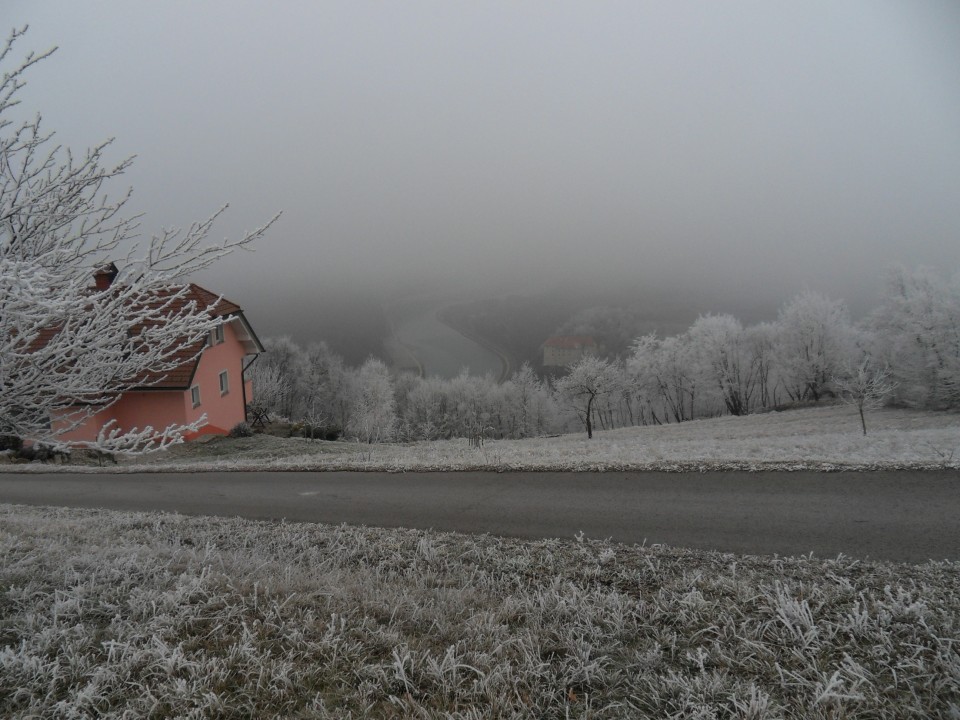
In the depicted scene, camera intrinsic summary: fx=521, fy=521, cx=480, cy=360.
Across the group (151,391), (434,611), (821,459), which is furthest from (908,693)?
(151,391)

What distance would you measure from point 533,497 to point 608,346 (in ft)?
181

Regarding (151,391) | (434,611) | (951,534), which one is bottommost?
(951,534)

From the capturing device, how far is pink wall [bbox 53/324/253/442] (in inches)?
874

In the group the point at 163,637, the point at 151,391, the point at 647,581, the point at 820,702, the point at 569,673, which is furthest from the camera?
the point at 151,391

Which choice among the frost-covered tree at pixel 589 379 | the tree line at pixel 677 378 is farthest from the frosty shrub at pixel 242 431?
the frost-covered tree at pixel 589 379

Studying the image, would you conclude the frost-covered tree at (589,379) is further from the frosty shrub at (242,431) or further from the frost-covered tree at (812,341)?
the frosty shrub at (242,431)

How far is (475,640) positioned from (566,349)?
190ft

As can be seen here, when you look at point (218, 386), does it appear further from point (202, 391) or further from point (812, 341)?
point (812, 341)

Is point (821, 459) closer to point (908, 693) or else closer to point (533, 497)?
point (533, 497)

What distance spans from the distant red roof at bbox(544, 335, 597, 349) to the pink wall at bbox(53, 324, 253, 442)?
38404 millimetres

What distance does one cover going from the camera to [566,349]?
60.6 meters

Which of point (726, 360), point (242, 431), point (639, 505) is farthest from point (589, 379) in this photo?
point (639, 505)

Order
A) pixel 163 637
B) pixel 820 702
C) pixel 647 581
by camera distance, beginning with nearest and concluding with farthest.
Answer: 1. pixel 820 702
2. pixel 163 637
3. pixel 647 581

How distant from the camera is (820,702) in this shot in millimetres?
2875
